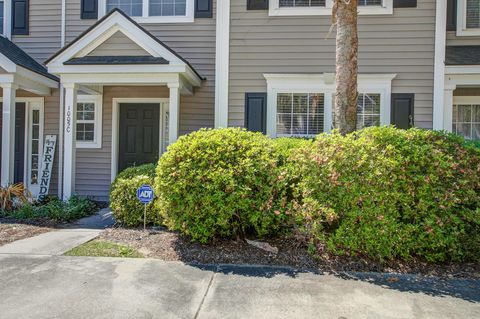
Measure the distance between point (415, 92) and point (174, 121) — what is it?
4.88m

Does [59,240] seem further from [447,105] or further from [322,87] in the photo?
[447,105]

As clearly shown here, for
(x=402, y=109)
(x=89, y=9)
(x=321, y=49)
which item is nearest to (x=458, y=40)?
(x=402, y=109)

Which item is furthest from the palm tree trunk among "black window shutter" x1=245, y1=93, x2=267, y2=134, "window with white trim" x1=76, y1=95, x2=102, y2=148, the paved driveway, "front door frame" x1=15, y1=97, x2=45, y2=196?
"front door frame" x1=15, y1=97, x2=45, y2=196

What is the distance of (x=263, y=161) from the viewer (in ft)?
15.1

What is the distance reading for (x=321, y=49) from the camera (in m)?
7.20

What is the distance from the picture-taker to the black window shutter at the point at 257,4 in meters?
7.23

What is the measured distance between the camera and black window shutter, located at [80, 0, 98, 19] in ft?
26.4

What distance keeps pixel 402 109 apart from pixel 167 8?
563cm

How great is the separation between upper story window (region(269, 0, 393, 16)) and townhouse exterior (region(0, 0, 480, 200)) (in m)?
0.02

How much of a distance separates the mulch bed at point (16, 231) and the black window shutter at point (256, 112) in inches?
165

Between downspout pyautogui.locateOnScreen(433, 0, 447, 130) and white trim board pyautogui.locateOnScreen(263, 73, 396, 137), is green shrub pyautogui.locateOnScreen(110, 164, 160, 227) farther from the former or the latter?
downspout pyautogui.locateOnScreen(433, 0, 447, 130)

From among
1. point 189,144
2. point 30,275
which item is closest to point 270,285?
point 189,144

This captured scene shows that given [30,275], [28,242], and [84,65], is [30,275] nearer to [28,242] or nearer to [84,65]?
[28,242]

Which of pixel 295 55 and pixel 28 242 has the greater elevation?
pixel 295 55
